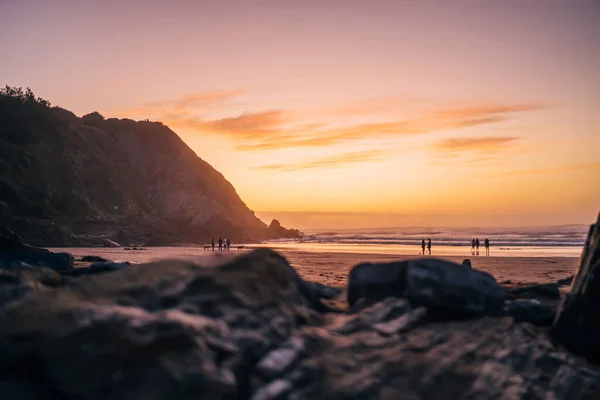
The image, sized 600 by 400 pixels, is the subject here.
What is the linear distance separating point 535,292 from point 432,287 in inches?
142

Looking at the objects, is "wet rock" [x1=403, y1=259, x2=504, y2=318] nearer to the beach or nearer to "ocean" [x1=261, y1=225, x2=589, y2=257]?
the beach

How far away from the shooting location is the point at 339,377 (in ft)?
13.9

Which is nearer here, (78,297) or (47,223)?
(78,297)

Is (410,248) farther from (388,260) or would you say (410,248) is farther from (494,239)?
(388,260)

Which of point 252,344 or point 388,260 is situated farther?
point 388,260

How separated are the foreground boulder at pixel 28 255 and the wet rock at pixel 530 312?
35.1ft

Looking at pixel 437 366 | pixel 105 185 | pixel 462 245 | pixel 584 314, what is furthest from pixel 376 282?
pixel 105 185

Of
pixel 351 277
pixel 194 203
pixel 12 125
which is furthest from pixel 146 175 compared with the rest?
pixel 351 277

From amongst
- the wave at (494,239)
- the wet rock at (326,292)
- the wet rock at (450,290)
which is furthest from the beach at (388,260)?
the wave at (494,239)

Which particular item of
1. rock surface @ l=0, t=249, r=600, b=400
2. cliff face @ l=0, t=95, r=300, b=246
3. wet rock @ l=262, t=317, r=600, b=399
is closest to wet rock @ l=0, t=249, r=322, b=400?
rock surface @ l=0, t=249, r=600, b=400

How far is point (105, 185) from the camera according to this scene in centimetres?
7094

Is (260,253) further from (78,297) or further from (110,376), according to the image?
(110,376)

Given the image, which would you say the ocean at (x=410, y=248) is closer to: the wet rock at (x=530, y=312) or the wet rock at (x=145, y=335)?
the wet rock at (x=145, y=335)

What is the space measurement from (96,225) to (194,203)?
30.6m
